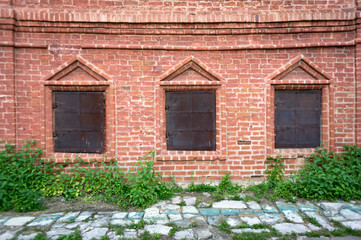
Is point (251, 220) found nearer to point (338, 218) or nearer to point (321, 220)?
point (321, 220)

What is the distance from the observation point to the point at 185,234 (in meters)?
3.02

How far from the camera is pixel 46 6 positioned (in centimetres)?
455

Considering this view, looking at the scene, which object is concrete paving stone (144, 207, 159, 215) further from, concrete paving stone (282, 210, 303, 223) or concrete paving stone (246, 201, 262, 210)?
concrete paving stone (282, 210, 303, 223)

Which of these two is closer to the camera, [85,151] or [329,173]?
[329,173]

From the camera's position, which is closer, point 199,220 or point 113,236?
point 113,236

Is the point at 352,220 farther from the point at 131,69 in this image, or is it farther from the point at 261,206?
the point at 131,69

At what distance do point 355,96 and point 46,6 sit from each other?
7323 millimetres

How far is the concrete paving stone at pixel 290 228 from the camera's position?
3.13 meters

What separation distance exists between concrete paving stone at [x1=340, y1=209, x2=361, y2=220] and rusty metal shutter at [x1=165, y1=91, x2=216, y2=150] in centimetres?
261

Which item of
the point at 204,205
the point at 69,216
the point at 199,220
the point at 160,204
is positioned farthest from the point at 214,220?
the point at 69,216

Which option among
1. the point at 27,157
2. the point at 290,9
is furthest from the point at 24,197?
the point at 290,9

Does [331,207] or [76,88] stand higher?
[76,88]

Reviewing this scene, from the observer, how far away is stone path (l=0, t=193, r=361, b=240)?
3.09 meters

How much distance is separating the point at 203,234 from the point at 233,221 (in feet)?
2.12
